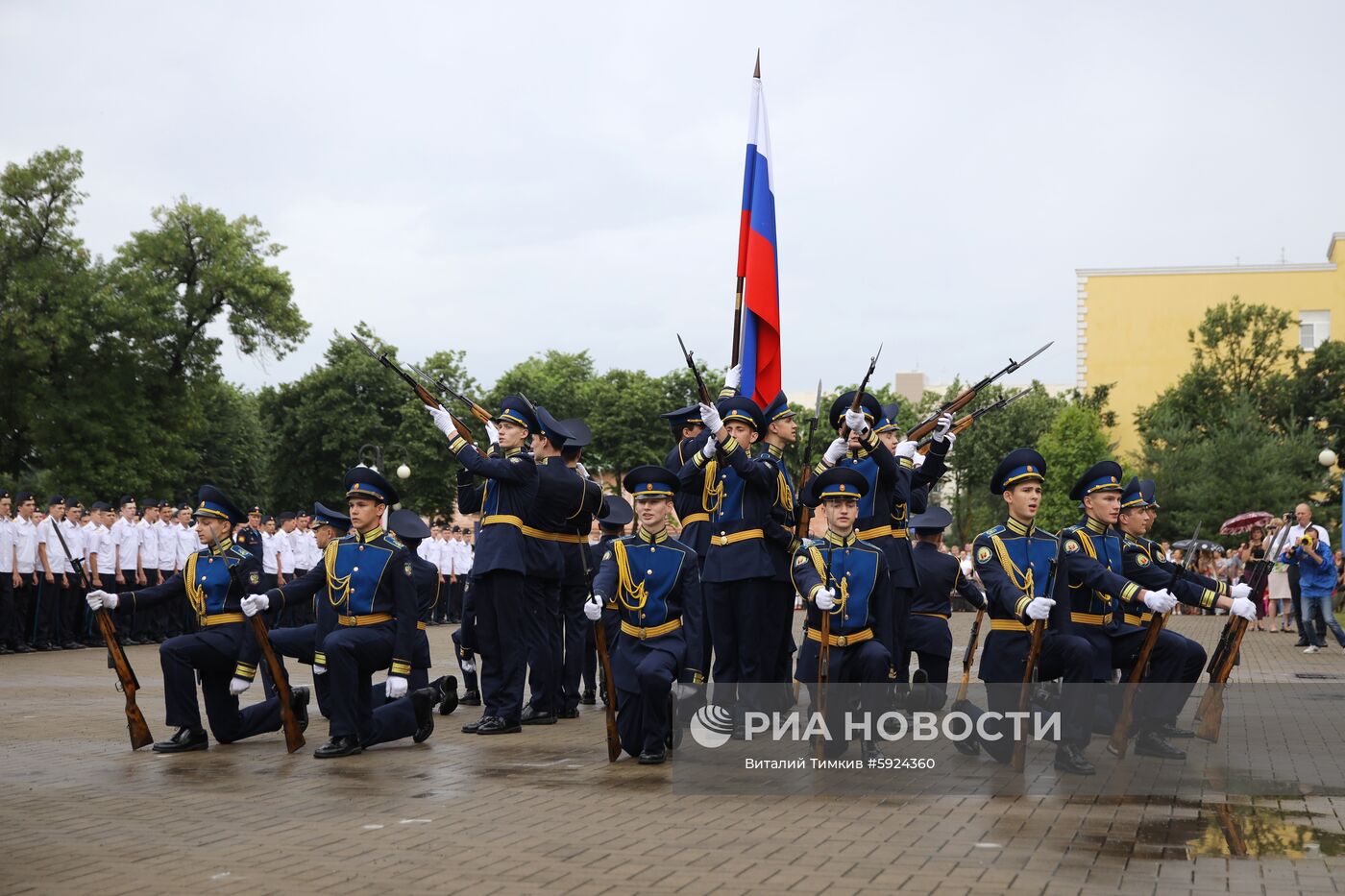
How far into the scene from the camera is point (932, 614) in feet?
38.3

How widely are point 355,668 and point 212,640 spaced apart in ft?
4.08

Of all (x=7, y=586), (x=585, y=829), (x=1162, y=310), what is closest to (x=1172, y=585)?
(x=585, y=829)

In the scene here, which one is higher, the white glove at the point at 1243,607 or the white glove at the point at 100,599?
the white glove at the point at 100,599

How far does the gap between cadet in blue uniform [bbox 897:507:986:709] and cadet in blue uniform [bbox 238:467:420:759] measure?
3.78 meters

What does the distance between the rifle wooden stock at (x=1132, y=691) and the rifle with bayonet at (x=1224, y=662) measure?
0.44 meters

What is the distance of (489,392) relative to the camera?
65.1 m

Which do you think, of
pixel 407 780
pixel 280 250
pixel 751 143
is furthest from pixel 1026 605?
pixel 280 250

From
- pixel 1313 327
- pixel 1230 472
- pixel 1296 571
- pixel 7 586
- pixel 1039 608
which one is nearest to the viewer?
pixel 1039 608

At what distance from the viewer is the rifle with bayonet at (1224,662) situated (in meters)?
9.56

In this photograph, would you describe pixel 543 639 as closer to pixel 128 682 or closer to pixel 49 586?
pixel 128 682

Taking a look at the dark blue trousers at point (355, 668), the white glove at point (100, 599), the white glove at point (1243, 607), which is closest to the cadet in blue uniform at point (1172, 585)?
the white glove at point (1243, 607)

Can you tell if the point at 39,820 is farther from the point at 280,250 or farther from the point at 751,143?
the point at 280,250

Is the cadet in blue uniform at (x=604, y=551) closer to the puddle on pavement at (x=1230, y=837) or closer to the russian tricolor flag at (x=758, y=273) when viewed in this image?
the russian tricolor flag at (x=758, y=273)

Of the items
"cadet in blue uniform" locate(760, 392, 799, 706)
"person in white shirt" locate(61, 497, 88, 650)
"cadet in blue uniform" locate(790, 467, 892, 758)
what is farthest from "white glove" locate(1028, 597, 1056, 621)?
"person in white shirt" locate(61, 497, 88, 650)
